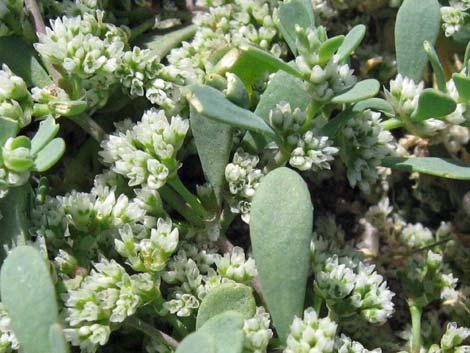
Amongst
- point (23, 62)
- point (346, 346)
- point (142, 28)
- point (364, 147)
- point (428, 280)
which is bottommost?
point (428, 280)

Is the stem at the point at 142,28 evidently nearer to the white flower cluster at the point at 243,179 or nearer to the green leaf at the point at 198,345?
the white flower cluster at the point at 243,179

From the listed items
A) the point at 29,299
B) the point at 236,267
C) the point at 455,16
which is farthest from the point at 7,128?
the point at 455,16

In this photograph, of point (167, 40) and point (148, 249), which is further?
point (167, 40)

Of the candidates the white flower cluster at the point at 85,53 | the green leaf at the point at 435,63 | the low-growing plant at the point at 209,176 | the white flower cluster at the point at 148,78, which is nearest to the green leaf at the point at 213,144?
the low-growing plant at the point at 209,176

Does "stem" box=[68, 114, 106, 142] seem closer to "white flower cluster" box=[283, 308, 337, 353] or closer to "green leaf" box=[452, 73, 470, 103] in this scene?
"white flower cluster" box=[283, 308, 337, 353]

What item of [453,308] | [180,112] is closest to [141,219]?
[180,112]

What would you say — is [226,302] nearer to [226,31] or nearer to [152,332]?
[152,332]
